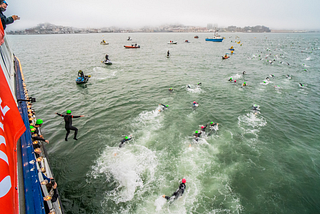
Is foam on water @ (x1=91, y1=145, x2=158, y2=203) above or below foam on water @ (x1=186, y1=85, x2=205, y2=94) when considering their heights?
below

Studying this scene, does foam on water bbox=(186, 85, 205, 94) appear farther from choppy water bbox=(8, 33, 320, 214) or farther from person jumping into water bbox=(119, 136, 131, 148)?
person jumping into water bbox=(119, 136, 131, 148)

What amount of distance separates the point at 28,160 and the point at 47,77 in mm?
30102

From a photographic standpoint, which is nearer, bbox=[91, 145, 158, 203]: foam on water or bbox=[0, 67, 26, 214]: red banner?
bbox=[0, 67, 26, 214]: red banner

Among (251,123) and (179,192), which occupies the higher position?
(251,123)

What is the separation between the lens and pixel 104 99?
21469mm

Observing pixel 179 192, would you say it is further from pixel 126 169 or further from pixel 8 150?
pixel 8 150

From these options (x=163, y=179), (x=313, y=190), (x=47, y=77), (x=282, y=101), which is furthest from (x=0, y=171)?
(x=47, y=77)

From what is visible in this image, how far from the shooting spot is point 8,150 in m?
4.56

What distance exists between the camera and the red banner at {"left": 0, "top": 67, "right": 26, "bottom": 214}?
3.74 meters

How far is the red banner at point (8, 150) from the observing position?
12.3 ft

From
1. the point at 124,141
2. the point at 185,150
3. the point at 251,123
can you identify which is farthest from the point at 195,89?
the point at 124,141

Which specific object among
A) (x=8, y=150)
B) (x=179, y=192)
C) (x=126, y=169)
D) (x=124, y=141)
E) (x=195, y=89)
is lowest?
(x=179, y=192)

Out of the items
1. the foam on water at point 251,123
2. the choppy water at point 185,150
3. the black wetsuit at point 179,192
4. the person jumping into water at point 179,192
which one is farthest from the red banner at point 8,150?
the foam on water at point 251,123

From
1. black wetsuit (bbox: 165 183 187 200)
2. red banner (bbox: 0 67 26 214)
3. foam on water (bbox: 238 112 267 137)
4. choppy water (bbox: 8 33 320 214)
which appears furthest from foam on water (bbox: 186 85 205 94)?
red banner (bbox: 0 67 26 214)
